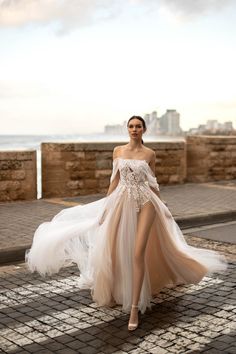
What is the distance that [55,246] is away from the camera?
6508mm

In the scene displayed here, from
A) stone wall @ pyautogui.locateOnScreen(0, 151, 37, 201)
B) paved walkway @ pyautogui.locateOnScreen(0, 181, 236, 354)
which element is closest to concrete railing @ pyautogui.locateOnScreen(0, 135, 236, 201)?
stone wall @ pyautogui.locateOnScreen(0, 151, 37, 201)

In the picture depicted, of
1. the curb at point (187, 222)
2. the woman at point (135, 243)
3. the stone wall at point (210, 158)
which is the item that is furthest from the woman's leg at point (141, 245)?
the stone wall at point (210, 158)

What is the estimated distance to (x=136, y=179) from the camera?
5.57m

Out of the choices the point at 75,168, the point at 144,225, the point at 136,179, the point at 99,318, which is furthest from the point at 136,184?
the point at 75,168

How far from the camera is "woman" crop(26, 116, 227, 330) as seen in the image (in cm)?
548

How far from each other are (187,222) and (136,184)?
4.99m

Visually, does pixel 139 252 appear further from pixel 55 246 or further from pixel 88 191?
pixel 88 191

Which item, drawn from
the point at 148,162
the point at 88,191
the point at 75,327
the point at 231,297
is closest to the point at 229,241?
the point at 231,297

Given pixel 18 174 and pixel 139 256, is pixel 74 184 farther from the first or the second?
pixel 139 256

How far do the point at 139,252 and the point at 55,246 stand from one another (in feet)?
4.96

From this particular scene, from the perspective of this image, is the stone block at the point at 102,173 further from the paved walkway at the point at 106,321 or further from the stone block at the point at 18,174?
the paved walkway at the point at 106,321

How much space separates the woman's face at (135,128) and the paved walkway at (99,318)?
1767 millimetres

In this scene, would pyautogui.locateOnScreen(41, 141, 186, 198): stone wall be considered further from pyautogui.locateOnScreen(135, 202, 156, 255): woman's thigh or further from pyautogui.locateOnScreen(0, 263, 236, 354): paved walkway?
pyautogui.locateOnScreen(135, 202, 156, 255): woman's thigh

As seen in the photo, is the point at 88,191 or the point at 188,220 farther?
the point at 88,191
